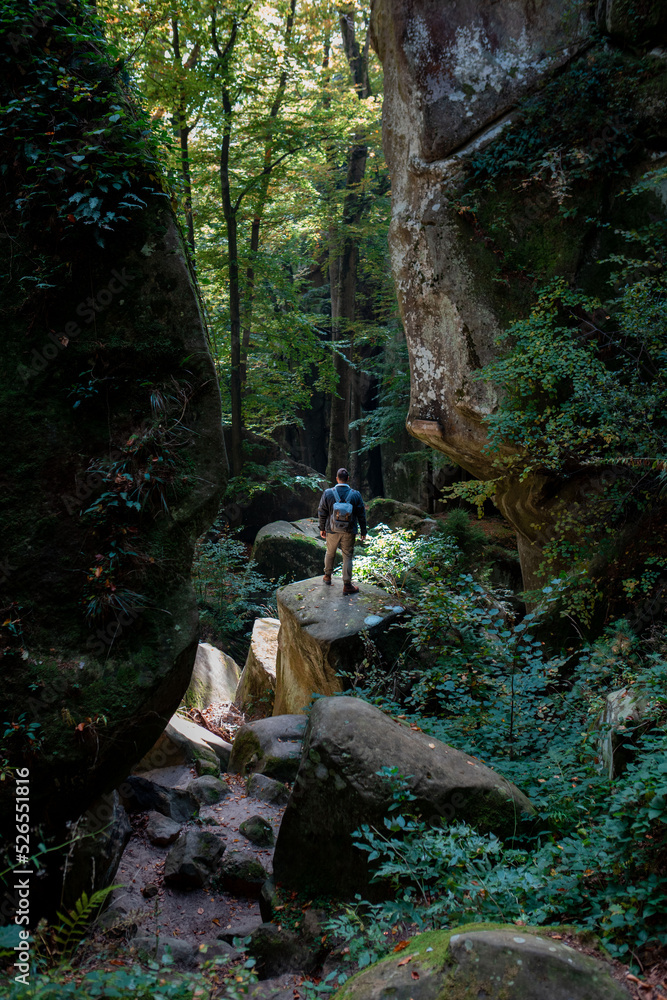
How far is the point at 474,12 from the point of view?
830 cm

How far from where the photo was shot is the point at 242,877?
505cm

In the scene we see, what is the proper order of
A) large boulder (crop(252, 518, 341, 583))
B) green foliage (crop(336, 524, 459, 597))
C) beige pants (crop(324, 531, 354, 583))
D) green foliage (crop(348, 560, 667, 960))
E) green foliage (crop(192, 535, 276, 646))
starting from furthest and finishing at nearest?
1. large boulder (crop(252, 518, 341, 583))
2. green foliage (crop(192, 535, 276, 646))
3. green foliage (crop(336, 524, 459, 597))
4. beige pants (crop(324, 531, 354, 583))
5. green foliage (crop(348, 560, 667, 960))

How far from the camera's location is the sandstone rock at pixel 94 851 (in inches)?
163

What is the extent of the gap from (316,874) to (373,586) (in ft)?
16.3

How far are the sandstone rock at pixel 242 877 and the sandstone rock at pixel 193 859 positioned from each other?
0.16 meters

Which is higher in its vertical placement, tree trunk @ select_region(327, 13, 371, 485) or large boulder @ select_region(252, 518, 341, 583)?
tree trunk @ select_region(327, 13, 371, 485)

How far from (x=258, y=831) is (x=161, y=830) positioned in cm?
93

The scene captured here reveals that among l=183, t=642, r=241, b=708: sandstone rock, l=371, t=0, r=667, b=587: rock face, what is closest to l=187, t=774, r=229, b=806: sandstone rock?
l=183, t=642, r=241, b=708: sandstone rock

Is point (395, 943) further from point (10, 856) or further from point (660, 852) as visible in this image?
point (10, 856)

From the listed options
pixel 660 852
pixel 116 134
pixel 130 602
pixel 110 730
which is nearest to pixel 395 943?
pixel 660 852

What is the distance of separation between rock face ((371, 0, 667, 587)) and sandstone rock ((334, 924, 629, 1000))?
6078 millimetres

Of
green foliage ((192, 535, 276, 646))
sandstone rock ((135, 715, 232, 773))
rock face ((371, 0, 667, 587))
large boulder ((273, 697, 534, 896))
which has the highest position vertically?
rock face ((371, 0, 667, 587))

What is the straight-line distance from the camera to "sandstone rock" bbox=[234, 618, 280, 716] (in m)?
9.71

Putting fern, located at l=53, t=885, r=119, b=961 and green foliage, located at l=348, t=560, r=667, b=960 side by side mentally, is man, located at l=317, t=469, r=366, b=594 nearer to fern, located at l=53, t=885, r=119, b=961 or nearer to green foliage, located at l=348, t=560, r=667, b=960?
green foliage, located at l=348, t=560, r=667, b=960
